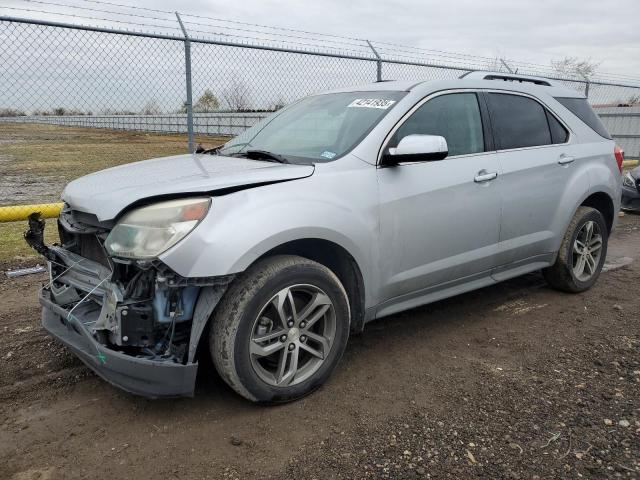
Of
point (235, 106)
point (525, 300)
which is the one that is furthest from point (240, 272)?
point (235, 106)

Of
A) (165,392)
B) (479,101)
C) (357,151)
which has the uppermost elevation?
Answer: (479,101)

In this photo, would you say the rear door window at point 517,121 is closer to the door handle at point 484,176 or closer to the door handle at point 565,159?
the door handle at point 565,159

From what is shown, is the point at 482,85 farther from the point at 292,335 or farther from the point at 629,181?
the point at 629,181

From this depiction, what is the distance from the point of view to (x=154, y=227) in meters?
2.63

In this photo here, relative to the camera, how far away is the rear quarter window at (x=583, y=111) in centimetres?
478

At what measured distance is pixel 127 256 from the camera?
8.57 ft

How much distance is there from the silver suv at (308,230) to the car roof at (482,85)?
3 centimetres

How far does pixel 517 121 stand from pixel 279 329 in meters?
2.62

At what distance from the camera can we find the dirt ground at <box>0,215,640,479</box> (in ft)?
8.36

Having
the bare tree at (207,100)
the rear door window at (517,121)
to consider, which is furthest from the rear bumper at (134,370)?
the bare tree at (207,100)

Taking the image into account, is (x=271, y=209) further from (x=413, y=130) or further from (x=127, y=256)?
(x=413, y=130)

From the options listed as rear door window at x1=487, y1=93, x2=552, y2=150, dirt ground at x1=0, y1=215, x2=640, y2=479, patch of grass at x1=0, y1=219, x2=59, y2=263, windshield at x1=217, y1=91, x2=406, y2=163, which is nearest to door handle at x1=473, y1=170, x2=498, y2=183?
rear door window at x1=487, y1=93, x2=552, y2=150

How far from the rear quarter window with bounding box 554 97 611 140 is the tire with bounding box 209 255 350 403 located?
2.98 m

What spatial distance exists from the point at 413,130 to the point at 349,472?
2141 mm
